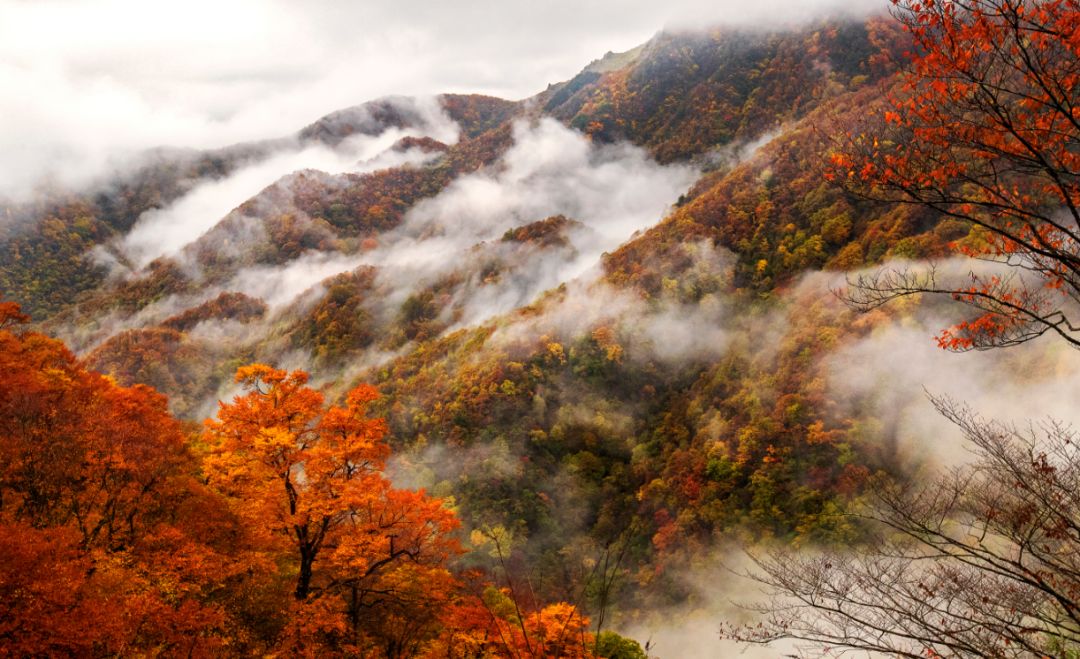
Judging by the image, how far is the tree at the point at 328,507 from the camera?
15727 millimetres

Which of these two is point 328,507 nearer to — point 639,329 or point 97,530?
point 97,530

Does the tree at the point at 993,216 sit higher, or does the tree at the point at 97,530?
the tree at the point at 993,216

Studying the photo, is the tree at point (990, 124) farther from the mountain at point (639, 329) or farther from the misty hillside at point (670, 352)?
the mountain at point (639, 329)

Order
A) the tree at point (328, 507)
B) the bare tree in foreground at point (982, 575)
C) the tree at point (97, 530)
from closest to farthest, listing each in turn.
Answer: the bare tree in foreground at point (982, 575)
the tree at point (97, 530)
the tree at point (328, 507)

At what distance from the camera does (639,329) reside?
73938 millimetres

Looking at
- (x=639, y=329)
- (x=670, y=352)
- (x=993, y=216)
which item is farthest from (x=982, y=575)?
(x=639, y=329)

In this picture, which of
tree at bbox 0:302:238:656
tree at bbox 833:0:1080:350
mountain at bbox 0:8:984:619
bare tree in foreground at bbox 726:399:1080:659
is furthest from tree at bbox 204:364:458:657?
tree at bbox 833:0:1080:350

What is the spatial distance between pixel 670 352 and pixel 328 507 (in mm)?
60352

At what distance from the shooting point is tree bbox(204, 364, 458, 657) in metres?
15.7

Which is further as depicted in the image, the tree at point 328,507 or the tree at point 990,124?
the tree at point 328,507

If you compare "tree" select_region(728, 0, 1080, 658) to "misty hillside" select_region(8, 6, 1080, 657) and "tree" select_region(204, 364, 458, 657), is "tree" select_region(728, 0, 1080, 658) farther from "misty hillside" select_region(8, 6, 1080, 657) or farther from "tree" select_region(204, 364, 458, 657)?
"tree" select_region(204, 364, 458, 657)

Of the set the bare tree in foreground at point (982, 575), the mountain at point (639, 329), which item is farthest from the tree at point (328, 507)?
the mountain at point (639, 329)

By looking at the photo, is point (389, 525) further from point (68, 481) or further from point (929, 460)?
point (929, 460)

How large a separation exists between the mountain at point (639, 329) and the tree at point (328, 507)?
45.2ft
